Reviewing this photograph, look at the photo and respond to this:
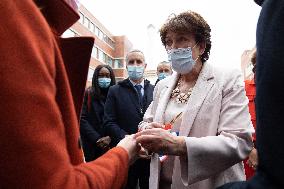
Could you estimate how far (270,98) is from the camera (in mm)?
858

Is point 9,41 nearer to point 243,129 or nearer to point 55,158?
point 55,158

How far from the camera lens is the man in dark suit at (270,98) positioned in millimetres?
837

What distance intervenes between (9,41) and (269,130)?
2.41 feet

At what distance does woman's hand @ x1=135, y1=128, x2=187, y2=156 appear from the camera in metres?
1.89

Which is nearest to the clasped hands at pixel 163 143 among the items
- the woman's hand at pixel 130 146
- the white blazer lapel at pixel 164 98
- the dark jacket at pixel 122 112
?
the woman's hand at pixel 130 146

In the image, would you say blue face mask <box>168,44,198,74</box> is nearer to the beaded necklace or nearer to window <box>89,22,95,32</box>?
the beaded necklace

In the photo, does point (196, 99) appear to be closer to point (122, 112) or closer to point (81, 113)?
point (81, 113)

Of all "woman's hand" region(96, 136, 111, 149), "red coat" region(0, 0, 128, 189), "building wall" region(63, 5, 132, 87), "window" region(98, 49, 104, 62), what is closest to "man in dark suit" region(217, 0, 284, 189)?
"red coat" region(0, 0, 128, 189)

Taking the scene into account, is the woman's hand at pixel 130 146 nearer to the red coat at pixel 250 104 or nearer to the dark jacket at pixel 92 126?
the red coat at pixel 250 104

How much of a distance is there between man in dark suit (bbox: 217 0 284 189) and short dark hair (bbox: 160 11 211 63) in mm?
1533

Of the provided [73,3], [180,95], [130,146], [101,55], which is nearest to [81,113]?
[130,146]

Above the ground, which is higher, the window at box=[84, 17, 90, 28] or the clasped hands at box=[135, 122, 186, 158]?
the window at box=[84, 17, 90, 28]

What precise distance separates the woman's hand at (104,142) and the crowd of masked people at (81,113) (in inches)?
87.0

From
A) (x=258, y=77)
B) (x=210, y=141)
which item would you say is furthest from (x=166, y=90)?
(x=258, y=77)
